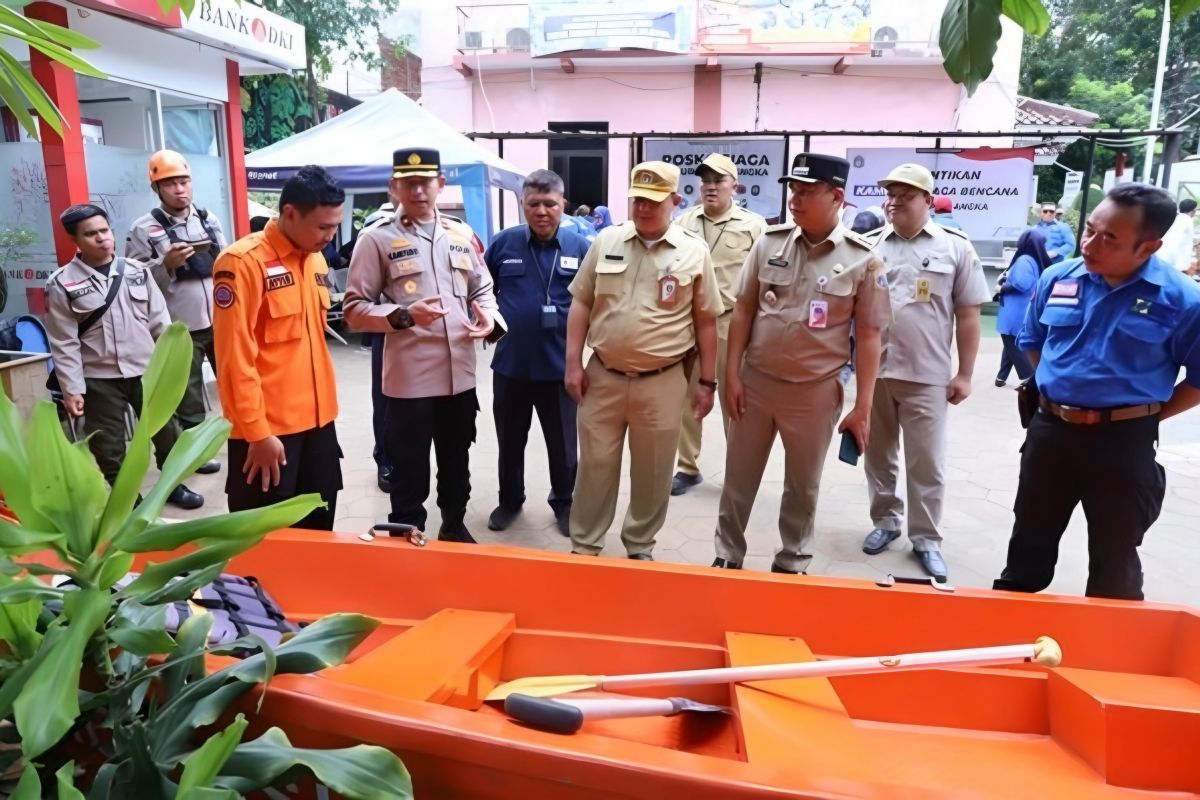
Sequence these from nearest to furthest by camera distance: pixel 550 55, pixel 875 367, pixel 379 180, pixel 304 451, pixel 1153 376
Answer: pixel 1153 376, pixel 304 451, pixel 875 367, pixel 379 180, pixel 550 55

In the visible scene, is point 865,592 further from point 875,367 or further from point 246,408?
point 246,408

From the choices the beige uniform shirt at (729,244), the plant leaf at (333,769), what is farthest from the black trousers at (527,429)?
the plant leaf at (333,769)

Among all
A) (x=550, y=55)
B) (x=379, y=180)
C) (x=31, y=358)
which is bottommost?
(x=31, y=358)

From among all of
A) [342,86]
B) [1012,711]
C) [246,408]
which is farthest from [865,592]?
[342,86]

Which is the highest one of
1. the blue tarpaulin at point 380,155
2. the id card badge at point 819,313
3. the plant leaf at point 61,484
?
the blue tarpaulin at point 380,155

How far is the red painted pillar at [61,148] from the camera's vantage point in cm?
487

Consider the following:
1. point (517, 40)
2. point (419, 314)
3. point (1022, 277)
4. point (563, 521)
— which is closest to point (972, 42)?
point (419, 314)

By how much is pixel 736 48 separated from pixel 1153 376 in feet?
40.1

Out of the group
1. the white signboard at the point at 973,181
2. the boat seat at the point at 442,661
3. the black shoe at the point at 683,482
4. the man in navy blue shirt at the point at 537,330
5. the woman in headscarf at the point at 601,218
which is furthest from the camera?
the woman in headscarf at the point at 601,218

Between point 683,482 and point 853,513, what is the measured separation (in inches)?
34.8

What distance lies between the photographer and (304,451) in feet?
8.86

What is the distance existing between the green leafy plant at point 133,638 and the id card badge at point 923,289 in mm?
2735

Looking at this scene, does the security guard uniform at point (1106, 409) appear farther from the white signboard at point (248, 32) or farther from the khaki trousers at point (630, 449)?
the white signboard at point (248, 32)

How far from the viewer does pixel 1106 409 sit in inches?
92.1
